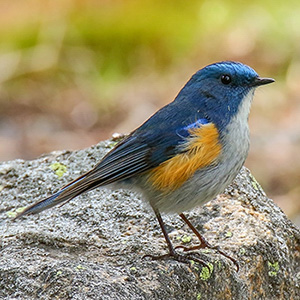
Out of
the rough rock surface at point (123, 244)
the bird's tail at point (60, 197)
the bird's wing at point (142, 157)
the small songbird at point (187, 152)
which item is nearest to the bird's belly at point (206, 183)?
the small songbird at point (187, 152)

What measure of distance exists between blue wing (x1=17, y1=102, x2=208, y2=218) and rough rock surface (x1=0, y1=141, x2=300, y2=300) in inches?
11.7

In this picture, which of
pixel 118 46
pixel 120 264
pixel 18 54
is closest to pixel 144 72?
pixel 118 46

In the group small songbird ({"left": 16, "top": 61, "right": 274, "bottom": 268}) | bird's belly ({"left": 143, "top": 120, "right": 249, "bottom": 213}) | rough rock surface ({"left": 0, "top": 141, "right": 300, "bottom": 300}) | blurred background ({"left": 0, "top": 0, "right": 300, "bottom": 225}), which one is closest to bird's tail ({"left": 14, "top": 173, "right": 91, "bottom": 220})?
small songbird ({"left": 16, "top": 61, "right": 274, "bottom": 268})

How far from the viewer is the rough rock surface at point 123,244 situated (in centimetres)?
450

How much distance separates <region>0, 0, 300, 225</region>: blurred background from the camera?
912 centimetres

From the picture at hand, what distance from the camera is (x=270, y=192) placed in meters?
8.20

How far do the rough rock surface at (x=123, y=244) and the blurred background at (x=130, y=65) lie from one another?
2.74 metres

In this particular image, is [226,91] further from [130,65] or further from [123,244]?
[130,65]

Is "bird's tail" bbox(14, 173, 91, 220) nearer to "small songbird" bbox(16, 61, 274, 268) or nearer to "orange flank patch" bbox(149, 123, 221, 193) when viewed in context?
"small songbird" bbox(16, 61, 274, 268)

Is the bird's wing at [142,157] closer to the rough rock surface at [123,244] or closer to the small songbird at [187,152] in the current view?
the small songbird at [187,152]

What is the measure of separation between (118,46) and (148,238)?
554 cm

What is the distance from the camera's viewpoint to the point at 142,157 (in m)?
5.12

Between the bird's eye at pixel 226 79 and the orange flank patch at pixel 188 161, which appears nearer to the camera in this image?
the orange flank patch at pixel 188 161

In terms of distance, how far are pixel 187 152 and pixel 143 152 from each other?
28 centimetres
